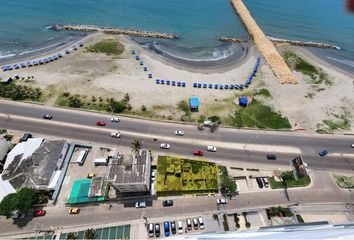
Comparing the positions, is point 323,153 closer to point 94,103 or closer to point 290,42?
point 94,103

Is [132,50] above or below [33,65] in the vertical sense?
above

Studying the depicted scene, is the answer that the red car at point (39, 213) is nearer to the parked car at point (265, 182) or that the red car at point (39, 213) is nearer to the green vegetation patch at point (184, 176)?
the green vegetation patch at point (184, 176)

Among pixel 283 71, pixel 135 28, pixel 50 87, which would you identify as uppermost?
pixel 135 28

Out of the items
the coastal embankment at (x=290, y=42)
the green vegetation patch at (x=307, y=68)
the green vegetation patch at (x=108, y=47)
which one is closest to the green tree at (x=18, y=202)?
the green vegetation patch at (x=108, y=47)

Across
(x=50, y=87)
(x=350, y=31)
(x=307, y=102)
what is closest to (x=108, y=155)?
(x=50, y=87)

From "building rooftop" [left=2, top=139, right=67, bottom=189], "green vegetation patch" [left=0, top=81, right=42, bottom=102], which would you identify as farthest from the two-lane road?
"building rooftop" [left=2, top=139, right=67, bottom=189]

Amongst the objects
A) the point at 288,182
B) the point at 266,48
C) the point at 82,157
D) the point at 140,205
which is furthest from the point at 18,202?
the point at 266,48

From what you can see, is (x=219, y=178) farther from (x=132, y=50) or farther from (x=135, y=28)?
(x=135, y=28)
